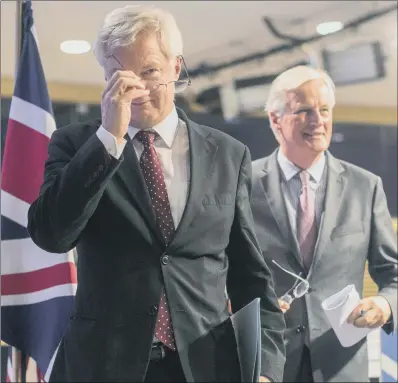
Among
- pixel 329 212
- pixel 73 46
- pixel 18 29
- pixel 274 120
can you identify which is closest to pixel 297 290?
pixel 329 212

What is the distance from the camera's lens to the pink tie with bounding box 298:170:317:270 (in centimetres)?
175

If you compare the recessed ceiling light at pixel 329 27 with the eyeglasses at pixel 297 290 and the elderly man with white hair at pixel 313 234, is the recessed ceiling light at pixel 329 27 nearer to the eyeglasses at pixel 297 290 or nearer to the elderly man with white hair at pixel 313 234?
the elderly man with white hair at pixel 313 234

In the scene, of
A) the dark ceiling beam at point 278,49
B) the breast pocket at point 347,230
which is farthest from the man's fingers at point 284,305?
the dark ceiling beam at point 278,49

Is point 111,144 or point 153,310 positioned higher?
point 111,144

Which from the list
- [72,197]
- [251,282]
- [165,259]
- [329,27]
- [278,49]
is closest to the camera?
[72,197]

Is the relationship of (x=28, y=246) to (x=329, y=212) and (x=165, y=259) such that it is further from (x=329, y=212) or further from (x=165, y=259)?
(x=329, y=212)

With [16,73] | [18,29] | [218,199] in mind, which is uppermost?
[18,29]

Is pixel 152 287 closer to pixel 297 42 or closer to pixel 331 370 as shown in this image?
pixel 331 370

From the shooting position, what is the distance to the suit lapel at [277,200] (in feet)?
5.69

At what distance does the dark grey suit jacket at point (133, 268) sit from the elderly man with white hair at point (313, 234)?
595 mm

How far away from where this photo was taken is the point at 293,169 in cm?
178

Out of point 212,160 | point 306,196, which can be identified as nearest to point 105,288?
point 212,160

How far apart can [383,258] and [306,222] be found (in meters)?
0.24

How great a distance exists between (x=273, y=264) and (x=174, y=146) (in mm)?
642
